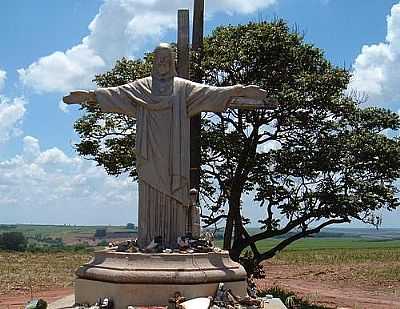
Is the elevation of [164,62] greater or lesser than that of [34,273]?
greater

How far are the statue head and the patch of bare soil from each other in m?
11.5

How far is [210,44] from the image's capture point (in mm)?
19266

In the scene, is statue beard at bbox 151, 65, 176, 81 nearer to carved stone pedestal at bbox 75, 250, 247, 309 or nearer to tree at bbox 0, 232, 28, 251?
carved stone pedestal at bbox 75, 250, 247, 309

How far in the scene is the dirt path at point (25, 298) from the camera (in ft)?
59.1

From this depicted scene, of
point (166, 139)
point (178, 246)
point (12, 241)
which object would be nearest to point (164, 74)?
point (166, 139)

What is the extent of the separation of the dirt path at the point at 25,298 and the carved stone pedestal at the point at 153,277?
8.13 meters

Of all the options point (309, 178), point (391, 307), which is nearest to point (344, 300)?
point (391, 307)

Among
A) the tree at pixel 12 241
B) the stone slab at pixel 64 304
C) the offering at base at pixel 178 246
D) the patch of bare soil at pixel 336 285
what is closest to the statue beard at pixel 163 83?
the offering at base at pixel 178 246

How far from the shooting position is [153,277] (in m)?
9.53

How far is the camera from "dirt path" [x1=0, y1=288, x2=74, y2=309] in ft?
59.1

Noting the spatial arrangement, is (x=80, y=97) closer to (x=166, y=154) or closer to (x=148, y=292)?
(x=166, y=154)

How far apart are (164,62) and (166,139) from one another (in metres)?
1.25

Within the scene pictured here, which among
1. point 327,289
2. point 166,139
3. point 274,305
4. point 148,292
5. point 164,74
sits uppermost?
point 164,74

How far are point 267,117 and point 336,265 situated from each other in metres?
18.0
